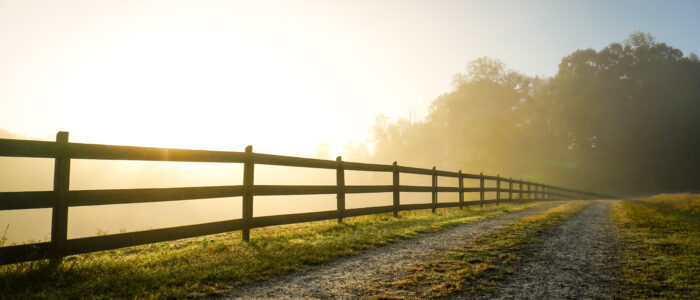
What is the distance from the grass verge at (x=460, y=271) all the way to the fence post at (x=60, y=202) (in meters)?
3.62

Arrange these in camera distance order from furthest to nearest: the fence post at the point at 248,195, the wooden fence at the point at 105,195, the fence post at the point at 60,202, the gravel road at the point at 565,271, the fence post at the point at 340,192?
the fence post at the point at 340,192, the fence post at the point at 248,195, the fence post at the point at 60,202, the wooden fence at the point at 105,195, the gravel road at the point at 565,271

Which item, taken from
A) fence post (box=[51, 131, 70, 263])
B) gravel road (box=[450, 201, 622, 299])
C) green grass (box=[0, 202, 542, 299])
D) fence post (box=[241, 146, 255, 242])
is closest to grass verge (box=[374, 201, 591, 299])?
gravel road (box=[450, 201, 622, 299])

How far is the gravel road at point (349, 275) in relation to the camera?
11.4 feet

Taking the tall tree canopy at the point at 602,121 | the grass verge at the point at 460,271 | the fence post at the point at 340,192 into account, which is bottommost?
the grass verge at the point at 460,271

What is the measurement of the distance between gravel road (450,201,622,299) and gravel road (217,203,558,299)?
0.98m

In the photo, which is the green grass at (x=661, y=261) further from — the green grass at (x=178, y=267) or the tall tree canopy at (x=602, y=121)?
the tall tree canopy at (x=602, y=121)

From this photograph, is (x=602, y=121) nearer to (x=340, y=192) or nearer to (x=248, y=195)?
(x=340, y=192)

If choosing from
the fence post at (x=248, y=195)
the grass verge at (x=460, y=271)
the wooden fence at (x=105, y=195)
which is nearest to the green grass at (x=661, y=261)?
the grass verge at (x=460, y=271)

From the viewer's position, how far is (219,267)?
4332 millimetres

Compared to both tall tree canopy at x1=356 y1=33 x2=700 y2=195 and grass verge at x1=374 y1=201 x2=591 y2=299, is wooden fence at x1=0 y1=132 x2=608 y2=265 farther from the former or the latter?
tall tree canopy at x1=356 y1=33 x2=700 y2=195

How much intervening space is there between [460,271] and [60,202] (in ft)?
15.1

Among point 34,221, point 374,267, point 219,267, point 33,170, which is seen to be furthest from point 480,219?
point 33,170

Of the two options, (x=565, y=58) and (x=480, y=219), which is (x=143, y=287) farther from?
(x=565, y=58)

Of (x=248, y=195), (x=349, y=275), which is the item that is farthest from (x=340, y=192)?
(x=349, y=275)
